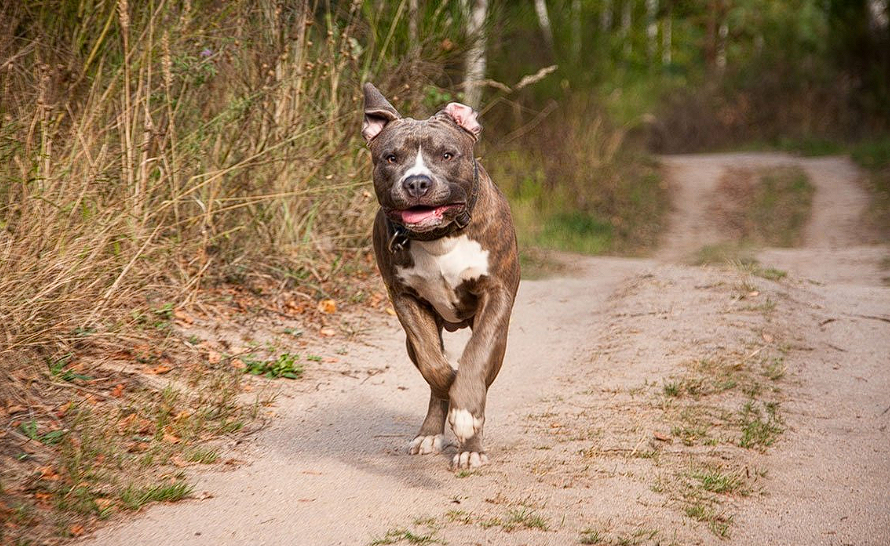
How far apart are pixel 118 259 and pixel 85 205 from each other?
15.0 inches

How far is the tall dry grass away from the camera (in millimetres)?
5715

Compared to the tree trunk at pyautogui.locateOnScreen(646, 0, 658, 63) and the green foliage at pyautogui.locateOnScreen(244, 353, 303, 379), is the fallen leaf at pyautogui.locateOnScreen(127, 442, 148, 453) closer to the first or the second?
the green foliage at pyautogui.locateOnScreen(244, 353, 303, 379)

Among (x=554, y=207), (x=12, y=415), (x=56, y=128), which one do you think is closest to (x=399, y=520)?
(x=12, y=415)

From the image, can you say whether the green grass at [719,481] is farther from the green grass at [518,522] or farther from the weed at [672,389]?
the weed at [672,389]

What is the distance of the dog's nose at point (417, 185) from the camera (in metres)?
4.26

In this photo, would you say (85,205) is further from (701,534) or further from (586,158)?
(586,158)

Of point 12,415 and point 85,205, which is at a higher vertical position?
point 85,205

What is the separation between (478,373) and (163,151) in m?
3.47

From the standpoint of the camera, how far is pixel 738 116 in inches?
942

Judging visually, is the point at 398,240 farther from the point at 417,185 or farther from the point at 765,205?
the point at 765,205

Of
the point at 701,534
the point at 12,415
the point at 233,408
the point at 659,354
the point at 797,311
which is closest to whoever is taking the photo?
the point at 701,534

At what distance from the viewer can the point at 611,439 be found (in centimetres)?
531

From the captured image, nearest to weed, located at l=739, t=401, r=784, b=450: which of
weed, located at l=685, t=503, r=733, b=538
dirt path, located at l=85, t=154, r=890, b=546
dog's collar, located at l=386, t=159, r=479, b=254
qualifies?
dirt path, located at l=85, t=154, r=890, b=546

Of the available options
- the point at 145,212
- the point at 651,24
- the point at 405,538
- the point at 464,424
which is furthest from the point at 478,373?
the point at 651,24
